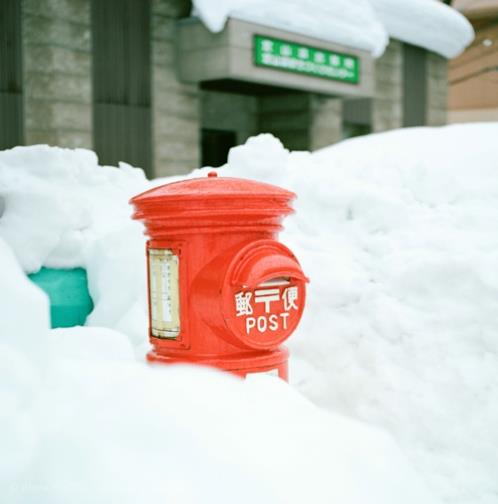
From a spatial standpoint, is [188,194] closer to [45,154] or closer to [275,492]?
[275,492]

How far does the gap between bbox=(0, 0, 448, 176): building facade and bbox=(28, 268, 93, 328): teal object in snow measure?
18.4ft

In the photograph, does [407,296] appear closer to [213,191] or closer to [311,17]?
[213,191]

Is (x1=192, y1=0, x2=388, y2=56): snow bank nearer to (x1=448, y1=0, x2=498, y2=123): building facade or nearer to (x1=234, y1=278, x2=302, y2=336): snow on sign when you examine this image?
(x1=234, y1=278, x2=302, y2=336): snow on sign

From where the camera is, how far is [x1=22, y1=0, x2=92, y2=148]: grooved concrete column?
960 centimetres

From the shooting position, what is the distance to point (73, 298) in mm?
4266

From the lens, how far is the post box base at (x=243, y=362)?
304 centimetres

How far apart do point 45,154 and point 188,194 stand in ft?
7.09

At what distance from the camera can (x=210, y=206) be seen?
2938mm

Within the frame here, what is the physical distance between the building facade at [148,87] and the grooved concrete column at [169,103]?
0.02 m

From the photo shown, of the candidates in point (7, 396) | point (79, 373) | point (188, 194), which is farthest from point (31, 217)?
point (7, 396)

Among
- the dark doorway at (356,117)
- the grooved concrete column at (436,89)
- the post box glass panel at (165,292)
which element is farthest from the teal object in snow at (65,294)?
the grooved concrete column at (436,89)

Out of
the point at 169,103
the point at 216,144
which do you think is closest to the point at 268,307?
the point at 169,103

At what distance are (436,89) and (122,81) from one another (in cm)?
1092

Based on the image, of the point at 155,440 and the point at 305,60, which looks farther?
the point at 305,60
